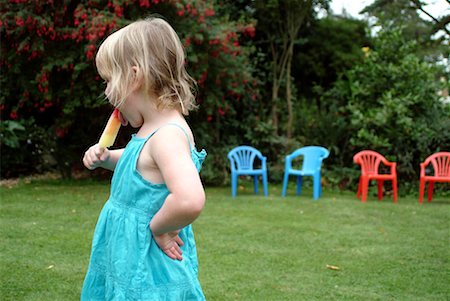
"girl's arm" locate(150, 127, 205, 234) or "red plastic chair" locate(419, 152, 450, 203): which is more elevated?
"girl's arm" locate(150, 127, 205, 234)

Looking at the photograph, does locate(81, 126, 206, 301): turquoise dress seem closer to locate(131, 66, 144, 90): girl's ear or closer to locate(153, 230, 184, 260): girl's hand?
locate(153, 230, 184, 260): girl's hand

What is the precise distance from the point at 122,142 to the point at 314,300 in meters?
6.58

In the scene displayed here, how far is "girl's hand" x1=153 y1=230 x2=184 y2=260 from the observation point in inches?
67.4

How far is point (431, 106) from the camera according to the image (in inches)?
390

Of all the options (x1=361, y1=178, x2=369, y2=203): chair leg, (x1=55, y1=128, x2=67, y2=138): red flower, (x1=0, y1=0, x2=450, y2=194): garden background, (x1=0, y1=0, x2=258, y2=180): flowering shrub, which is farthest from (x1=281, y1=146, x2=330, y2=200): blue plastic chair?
(x1=55, y1=128, x2=67, y2=138): red flower

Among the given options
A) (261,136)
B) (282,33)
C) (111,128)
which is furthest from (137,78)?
(282,33)

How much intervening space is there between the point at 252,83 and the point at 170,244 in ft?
28.5

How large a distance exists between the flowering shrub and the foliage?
217cm

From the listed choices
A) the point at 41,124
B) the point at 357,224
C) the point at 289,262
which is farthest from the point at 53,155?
the point at 289,262

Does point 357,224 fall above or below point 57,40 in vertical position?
below

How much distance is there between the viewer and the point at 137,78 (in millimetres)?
1651

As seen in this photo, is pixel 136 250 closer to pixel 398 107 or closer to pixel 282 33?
pixel 398 107

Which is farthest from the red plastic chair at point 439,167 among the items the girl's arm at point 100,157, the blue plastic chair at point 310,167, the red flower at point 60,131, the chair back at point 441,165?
the girl's arm at point 100,157

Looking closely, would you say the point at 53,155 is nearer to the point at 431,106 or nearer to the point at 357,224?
the point at 357,224
